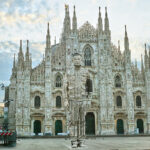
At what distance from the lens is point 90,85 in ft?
156

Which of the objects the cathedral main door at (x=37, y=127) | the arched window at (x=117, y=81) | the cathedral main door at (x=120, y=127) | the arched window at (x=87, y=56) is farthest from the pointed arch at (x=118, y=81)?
the cathedral main door at (x=37, y=127)

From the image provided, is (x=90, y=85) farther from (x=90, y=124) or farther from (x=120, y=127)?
(x=120, y=127)

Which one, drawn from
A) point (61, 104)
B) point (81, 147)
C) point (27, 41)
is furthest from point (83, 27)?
point (81, 147)

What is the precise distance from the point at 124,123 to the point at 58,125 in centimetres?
1174

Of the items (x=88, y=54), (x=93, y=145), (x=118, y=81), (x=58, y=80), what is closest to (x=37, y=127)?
(x=58, y=80)

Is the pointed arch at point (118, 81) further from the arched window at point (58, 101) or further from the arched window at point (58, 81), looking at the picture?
the arched window at point (58, 101)

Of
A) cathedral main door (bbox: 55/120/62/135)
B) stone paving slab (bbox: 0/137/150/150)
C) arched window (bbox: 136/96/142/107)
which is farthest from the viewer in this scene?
arched window (bbox: 136/96/142/107)

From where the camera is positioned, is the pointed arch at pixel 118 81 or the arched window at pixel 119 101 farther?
the pointed arch at pixel 118 81

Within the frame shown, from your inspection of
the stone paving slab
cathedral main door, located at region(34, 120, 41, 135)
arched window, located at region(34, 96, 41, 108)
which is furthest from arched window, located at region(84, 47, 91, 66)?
the stone paving slab

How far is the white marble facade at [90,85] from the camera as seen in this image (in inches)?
1759

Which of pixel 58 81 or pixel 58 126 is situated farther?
pixel 58 81

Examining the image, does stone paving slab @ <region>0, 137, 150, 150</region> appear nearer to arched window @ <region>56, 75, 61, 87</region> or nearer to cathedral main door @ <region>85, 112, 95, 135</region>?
cathedral main door @ <region>85, 112, 95, 135</region>

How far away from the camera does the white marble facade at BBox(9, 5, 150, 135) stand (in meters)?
44.7

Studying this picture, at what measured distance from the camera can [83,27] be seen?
49719 mm
